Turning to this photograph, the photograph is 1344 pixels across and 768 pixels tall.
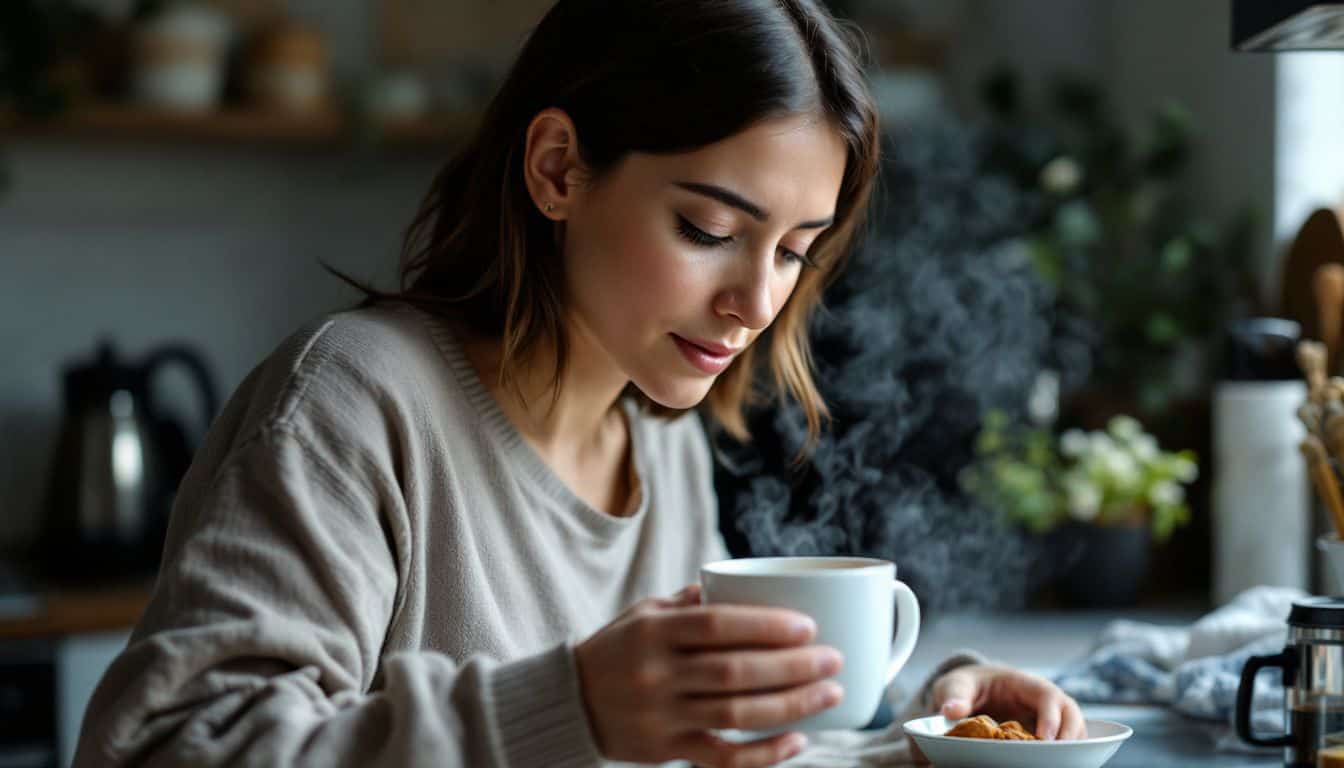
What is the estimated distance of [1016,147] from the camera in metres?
2.61

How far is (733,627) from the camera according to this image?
0.74 meters

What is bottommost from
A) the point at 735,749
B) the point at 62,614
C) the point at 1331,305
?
the point at 62,614

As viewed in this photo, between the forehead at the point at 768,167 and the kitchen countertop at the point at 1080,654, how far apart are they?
0.48m

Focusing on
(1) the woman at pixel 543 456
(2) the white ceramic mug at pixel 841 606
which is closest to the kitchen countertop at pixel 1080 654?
(1) the woman at pixel 543 456

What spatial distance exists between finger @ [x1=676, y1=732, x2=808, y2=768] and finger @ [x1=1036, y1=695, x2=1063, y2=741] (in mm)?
339

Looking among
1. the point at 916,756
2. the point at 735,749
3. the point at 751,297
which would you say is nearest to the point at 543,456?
the point at 751,297

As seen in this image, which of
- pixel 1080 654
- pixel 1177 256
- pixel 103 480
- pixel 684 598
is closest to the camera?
pixel 684 598

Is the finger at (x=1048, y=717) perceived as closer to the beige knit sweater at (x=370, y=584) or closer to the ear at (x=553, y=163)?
the beige knit sweater at (x=370, y=584)

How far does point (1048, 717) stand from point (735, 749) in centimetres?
39

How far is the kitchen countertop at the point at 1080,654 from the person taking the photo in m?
1.12

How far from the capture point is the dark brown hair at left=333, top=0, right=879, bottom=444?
3.52 feet

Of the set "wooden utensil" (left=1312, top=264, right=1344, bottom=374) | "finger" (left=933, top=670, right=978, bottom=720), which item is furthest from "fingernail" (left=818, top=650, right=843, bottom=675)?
"wooden utensil" (left=1312, top=264, right=1344, bottom=374)

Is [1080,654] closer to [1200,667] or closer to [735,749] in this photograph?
[1200,667]

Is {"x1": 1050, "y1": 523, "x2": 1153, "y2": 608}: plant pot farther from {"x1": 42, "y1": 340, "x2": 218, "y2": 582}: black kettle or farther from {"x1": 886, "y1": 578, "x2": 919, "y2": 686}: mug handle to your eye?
{"x1": 42, "y1": 340, "x2": 218, "y2": 582}: black kettle
